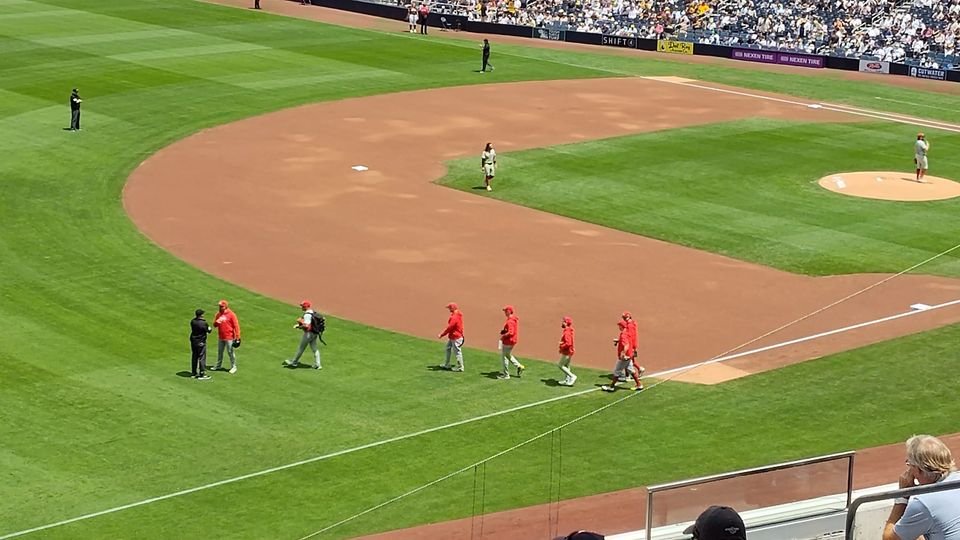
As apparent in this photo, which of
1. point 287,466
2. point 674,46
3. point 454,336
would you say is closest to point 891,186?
point 454,336

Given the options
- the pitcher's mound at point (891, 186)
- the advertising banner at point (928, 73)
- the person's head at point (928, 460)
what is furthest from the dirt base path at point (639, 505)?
the advertising banner at point (928, 73)

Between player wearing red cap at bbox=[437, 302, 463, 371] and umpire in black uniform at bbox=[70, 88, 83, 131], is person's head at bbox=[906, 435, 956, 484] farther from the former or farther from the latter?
umpire in black uniform at bbox=[70, 88, 83, 131]

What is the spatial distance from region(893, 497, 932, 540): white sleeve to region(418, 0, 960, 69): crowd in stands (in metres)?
59.1

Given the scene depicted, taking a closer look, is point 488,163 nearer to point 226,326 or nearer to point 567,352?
point 567,352

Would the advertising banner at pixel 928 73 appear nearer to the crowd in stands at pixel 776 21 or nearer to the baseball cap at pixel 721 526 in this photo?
the crowd in stands at pixel 776 21

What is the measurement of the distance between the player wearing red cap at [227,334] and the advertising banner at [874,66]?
47022mm

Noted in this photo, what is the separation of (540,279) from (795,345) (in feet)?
51.1

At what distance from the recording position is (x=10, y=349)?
28078 millimetres

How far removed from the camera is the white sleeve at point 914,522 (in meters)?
9.00

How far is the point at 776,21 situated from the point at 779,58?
118 inches

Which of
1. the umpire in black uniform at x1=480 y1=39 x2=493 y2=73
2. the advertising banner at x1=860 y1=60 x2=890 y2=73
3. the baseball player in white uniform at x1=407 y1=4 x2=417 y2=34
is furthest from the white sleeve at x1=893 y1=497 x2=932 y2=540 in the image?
the baseball player in white uniform at x1=407 y1=4 x2=417 y2=34

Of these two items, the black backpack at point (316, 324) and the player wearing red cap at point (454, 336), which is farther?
the player wearing red cap at point (454, 336)

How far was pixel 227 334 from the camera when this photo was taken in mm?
27047

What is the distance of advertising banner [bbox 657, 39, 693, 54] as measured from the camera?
71.5 metres
